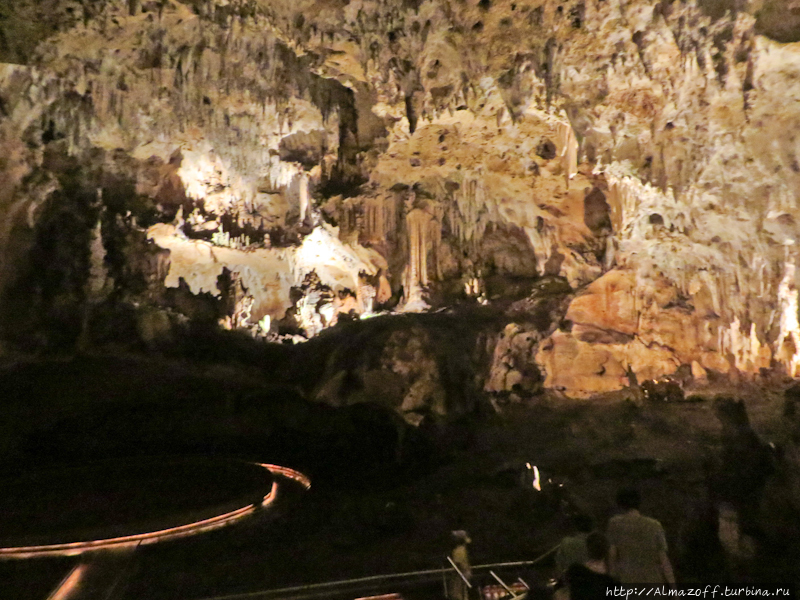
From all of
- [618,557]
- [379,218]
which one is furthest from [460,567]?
[379,218]

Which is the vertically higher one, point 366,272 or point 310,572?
point 366,272

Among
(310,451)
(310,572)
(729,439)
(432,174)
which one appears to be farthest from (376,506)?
(432,174)

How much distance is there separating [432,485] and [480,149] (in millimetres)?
6543

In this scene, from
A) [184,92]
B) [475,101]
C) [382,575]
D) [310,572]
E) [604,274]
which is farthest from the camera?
[604,274]

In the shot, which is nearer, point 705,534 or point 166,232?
point 705,534

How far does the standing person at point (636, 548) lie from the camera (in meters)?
2.68

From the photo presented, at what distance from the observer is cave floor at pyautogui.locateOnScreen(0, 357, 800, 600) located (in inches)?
197

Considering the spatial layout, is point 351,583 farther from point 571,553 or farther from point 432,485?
point 432,485

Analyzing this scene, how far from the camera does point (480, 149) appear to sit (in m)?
10.6

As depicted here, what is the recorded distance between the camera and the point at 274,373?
1249 centimetres

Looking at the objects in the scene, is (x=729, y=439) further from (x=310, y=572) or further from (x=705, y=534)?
(x=310, y=572)

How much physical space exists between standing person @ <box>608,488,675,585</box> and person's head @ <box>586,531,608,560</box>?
250 millimetres

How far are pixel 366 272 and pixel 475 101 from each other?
656 centimetres

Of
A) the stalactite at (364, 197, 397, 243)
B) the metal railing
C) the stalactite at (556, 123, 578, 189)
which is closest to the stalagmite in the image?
the stalactite at (364, 197, 397, 243)
